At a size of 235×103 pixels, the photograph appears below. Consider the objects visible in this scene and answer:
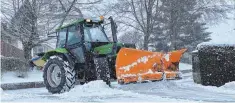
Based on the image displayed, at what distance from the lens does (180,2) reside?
995 inches

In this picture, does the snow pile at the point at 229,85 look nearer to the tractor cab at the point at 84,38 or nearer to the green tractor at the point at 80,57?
the green tractor at the point at 80,57

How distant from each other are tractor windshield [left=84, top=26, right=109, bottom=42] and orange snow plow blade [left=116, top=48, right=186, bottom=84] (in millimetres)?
1588

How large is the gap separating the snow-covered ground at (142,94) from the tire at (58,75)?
274 mm

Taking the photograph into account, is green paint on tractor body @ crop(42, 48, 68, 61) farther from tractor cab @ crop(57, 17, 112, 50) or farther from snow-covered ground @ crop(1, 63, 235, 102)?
snow-covered ground @ crop(1, 63, 235, 102)

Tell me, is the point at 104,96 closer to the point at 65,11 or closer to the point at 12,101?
the point at 12,101

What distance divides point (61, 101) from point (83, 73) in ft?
8.01

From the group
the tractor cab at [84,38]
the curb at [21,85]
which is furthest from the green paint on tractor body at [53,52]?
the curb at [21,85]

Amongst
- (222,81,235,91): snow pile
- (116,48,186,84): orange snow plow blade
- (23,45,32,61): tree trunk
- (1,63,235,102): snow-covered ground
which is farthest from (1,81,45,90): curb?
(222,81,235,91): snow pile

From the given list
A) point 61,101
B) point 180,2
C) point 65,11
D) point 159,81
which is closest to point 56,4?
point 65,11

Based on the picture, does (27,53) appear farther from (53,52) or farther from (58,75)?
(58,75)

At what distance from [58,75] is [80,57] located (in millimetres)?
819

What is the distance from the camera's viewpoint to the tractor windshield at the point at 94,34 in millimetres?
10617

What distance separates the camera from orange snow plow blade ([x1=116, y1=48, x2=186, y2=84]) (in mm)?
9297

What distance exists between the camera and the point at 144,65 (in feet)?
32.3
